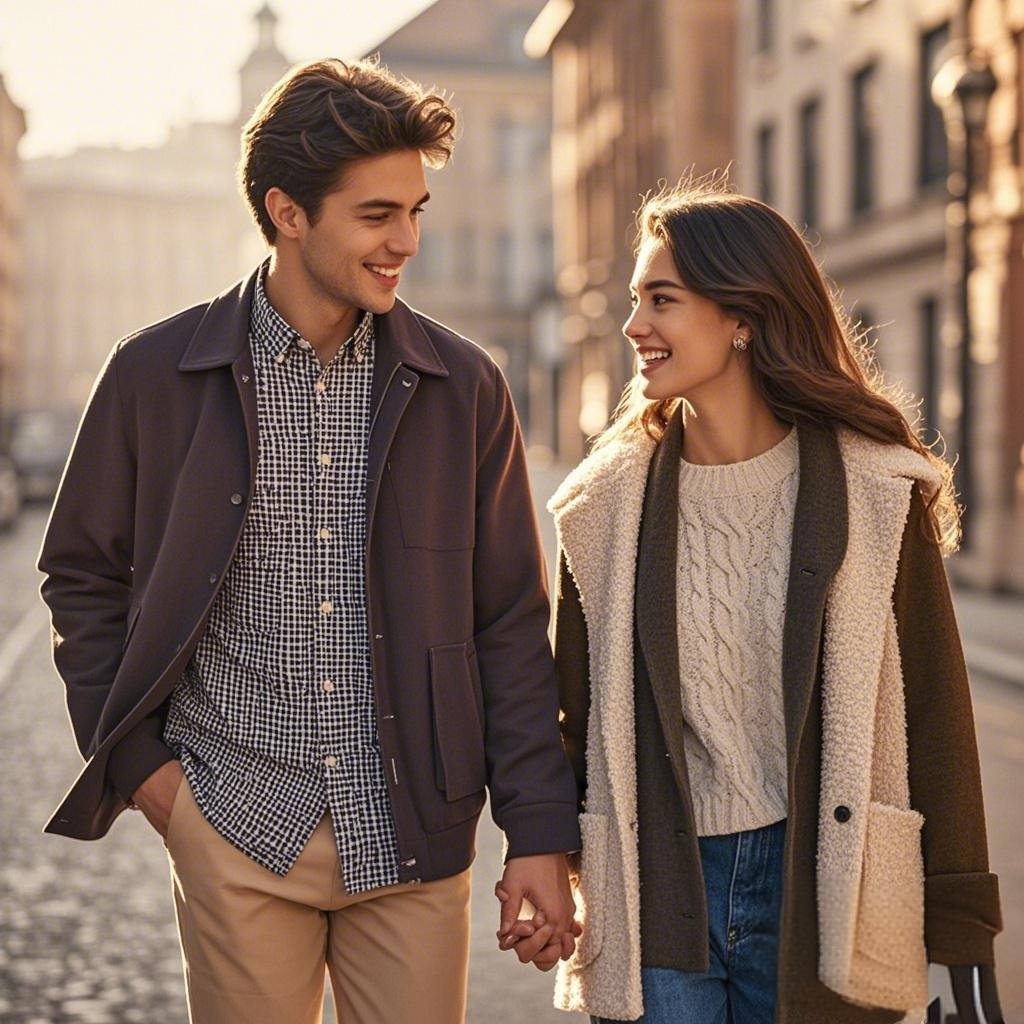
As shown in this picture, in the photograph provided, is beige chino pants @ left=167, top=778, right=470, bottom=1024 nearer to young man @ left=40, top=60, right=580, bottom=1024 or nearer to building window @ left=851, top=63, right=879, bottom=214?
young man @ left=40, top=60, right=580, bottom=1024

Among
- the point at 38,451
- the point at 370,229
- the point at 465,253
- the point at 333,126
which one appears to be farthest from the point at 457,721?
the point at 465,253

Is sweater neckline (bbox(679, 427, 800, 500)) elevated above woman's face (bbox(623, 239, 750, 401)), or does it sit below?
below

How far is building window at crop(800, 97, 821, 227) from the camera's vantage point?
2864 centimetres

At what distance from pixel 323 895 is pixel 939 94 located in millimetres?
15278

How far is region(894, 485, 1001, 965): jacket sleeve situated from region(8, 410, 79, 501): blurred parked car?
119ft

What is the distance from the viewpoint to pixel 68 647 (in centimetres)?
326

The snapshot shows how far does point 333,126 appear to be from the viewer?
10.1 ft

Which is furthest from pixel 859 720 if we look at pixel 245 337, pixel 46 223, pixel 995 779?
pixel 46 223

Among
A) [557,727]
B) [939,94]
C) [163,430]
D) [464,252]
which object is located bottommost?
[557,727]

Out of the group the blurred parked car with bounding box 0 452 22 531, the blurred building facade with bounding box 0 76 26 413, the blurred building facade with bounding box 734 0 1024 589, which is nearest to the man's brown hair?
the blurred building facade with bounding box 734 0 1024 589

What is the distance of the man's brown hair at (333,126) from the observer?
3061 millimetres

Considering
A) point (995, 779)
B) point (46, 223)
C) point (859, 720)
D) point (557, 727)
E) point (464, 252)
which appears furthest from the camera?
point (46, 223)

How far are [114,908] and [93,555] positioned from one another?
3.81m

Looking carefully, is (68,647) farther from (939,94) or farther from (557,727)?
(939,94)
